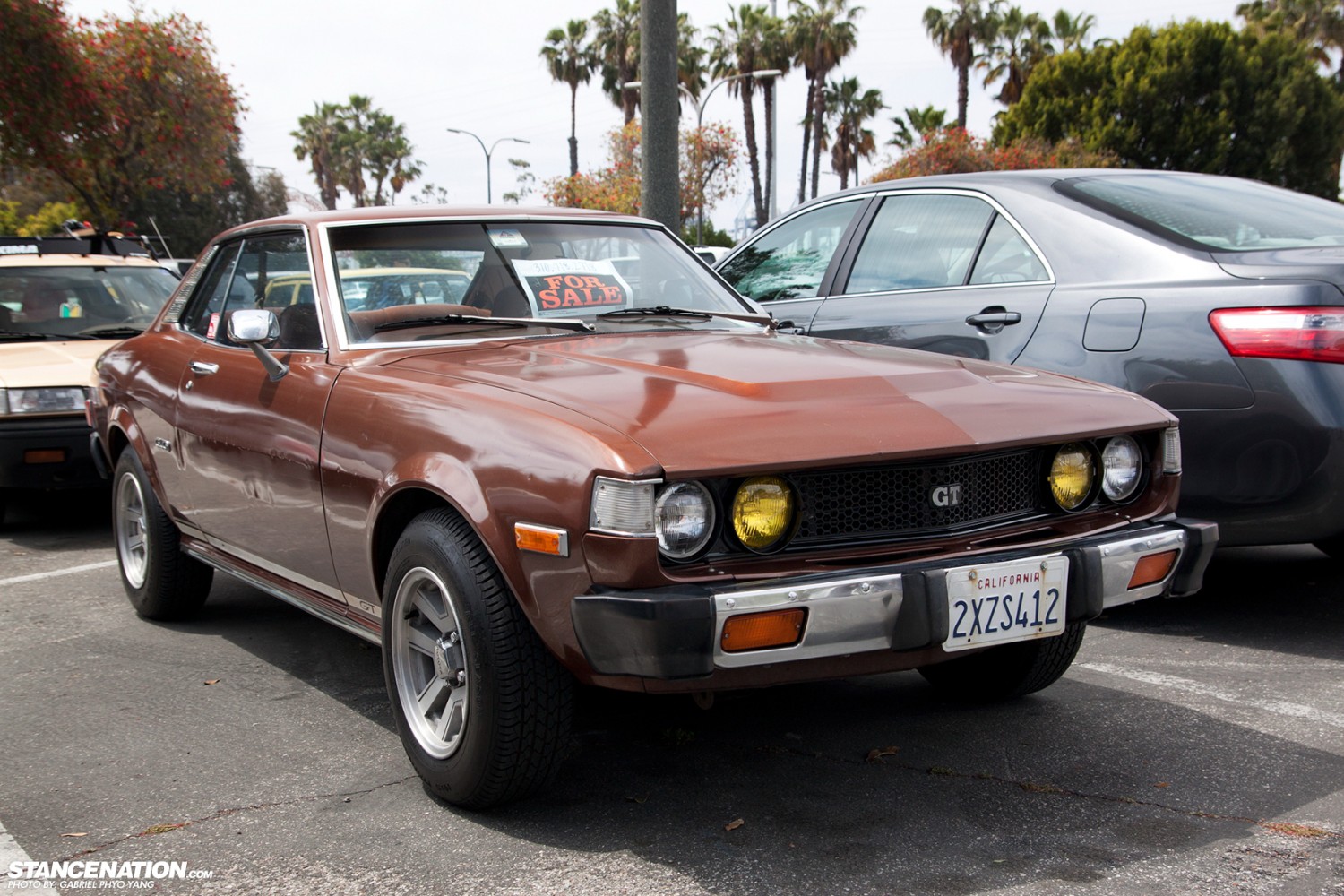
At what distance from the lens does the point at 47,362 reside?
23.9 ft

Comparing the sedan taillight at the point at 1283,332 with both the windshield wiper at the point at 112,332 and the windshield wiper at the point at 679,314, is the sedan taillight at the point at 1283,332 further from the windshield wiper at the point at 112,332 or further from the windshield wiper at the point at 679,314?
the windshield wiper at the point at 112,332

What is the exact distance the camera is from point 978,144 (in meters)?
42.9

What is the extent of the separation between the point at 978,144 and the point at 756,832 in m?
42.6

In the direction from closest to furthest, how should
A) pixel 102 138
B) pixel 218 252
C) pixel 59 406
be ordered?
pixel 218 252 < pixel 59 406 < pixel 102 138

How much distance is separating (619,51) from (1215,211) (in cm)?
5449

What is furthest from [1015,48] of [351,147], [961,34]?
[351,147]

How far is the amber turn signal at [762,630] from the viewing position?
8.54 feet

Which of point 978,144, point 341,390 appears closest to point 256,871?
point 341,390

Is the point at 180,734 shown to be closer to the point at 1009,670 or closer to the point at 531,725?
the point at 531,725

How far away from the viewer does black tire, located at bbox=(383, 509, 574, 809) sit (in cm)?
285

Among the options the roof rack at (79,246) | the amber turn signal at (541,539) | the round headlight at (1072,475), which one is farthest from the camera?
the roof rack at (79,246)

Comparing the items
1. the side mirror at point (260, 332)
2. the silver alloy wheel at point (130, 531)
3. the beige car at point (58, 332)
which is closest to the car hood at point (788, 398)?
the side mirror at point (260, 332)

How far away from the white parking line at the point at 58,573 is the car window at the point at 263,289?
183 centimetres

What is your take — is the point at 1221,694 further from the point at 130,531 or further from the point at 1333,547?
the point at 130,531
